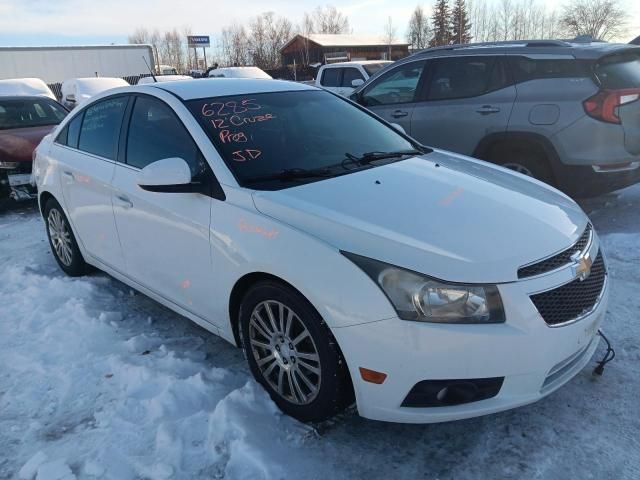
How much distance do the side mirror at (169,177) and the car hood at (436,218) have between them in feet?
1.47

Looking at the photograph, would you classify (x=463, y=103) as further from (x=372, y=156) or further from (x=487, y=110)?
(x=372, y=156)

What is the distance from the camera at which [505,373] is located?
90.2 inches

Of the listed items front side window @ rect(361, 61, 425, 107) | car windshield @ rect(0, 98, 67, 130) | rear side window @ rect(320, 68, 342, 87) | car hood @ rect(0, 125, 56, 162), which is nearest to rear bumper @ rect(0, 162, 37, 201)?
car hood @ rect(0, 125, 56, 162)

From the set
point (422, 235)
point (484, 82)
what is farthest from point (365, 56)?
point (422, 235)

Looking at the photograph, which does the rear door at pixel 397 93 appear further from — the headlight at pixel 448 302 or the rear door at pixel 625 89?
the headlight at pixel 448 302

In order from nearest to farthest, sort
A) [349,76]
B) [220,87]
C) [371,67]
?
[220,87]
[349,76]
[371,67]

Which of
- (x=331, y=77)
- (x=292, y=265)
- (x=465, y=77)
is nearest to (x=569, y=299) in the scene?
(x=292, y=265)

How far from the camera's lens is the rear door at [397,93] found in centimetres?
668

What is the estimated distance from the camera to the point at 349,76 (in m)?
12.9

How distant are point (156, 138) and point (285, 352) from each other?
1698 mm

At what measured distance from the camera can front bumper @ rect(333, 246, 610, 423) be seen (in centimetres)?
224

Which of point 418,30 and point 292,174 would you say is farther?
point 418,30

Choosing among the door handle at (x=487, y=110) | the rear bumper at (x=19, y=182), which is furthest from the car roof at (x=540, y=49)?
the rear bumper at (x=19, y=182)

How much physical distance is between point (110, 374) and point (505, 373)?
2.22m
